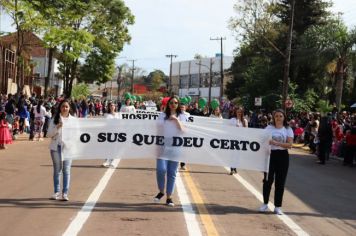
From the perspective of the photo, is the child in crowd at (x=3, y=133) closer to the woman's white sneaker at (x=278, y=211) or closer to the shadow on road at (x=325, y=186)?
the shadow on road at (x=325, y=186)

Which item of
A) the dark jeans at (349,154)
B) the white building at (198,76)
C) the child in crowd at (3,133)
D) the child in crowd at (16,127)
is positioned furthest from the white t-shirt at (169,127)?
the white building at (198,76)

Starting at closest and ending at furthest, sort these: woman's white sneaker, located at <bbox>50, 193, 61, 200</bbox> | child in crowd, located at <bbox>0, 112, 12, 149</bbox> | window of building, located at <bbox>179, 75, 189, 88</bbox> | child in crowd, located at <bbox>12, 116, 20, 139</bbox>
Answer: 1. woman's white sneaker, located at <bbox>50, 193, 61, 200</bbox>
2. child in crowd, located at <bbox>0, 112, 12, 149</bbox>
3. child in crowd, located at <bbox>12, 116, 20, 139</bbox>
4. window of building, located at <bbox>179, 75, 189, 88</bbox>

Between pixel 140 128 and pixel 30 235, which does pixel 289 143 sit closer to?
pixel 140 128

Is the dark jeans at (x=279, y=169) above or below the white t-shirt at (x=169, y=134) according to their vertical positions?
below

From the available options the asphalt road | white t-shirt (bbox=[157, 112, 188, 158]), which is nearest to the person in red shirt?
the asphalt road

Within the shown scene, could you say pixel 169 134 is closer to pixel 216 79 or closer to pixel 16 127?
pixel 16 127

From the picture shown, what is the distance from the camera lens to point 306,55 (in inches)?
1646

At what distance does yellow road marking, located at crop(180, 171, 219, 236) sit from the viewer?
27.5ft

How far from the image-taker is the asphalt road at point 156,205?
27.8ft

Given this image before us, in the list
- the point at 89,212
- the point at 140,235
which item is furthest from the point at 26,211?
the point at 140,235

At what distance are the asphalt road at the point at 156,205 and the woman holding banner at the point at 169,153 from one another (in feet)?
1.02

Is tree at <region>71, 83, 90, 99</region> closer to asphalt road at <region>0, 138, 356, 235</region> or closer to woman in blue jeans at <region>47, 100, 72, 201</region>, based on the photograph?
asphalt road at <region>0, 138, 356, 235</region>

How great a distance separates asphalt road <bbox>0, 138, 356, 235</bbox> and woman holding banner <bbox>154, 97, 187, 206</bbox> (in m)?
0.31

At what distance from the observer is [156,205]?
33.4 ft
